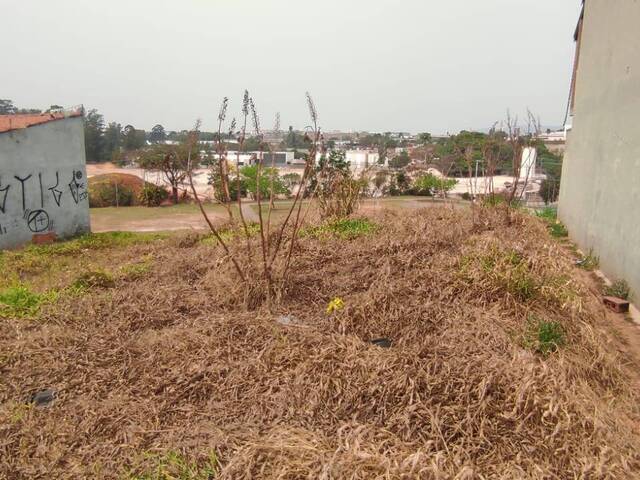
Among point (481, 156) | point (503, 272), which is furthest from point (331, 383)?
point (481, 156)

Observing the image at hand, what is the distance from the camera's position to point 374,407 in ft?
8.30

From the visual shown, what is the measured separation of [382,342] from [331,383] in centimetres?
79

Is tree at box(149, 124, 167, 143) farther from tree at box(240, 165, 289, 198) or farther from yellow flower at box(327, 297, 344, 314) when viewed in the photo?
tree at box(240, 165, 289, 198)

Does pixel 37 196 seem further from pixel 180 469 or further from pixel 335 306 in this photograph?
pixel 180 469

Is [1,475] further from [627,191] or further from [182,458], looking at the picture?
[627,191]

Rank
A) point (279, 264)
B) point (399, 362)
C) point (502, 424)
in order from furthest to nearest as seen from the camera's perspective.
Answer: point (279, 264) < point (399, 362) < point (502, 424)

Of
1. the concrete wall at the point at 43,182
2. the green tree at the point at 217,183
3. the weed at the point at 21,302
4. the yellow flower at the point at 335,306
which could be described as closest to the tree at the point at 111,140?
the green tree at the point at 217,183

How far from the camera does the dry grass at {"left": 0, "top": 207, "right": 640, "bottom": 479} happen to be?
217cm

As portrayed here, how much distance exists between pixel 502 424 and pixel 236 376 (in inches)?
55.9

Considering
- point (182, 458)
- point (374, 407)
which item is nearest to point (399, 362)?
point (374, 407)

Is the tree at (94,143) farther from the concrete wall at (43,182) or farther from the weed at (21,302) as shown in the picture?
the weed at (21,302)

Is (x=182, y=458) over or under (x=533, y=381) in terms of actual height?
under

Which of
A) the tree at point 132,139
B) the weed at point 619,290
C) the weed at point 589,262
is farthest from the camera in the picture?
the tree at point 132,139

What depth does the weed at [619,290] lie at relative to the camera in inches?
222
